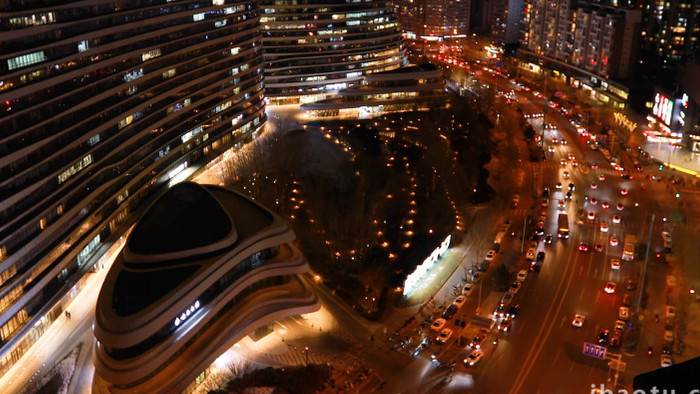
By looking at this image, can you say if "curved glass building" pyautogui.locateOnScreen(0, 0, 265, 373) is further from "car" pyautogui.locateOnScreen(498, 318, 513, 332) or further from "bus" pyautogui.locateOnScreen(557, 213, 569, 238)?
"bus" pyautogui.locateOnScreen(557, 213, 569, 238)

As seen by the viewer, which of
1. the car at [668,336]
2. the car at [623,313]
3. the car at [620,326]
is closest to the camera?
the car at [668,336]

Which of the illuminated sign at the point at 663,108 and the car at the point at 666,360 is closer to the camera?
the car at the point at 666,360

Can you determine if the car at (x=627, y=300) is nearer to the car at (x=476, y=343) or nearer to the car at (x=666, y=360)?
the car at (x=666, y=360)

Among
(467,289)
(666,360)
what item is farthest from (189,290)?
(666,360)

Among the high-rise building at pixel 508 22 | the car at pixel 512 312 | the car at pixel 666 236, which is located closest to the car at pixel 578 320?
the car at pixel 512 312

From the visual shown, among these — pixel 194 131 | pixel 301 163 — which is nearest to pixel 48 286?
pixel 194 131

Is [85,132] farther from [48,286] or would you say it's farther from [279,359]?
[279,359]

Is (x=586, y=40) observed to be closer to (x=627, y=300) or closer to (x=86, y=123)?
(x=627, y=300)
